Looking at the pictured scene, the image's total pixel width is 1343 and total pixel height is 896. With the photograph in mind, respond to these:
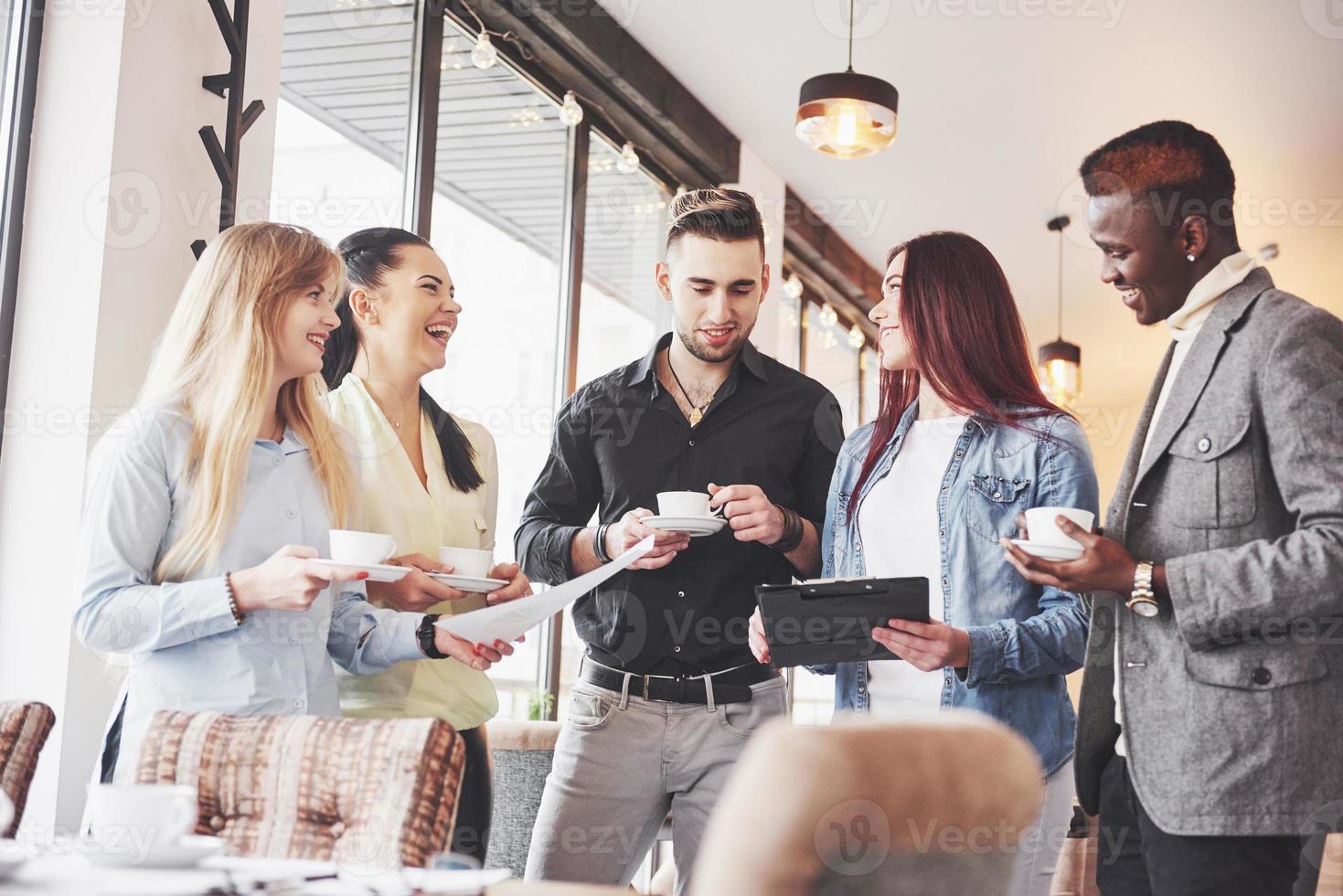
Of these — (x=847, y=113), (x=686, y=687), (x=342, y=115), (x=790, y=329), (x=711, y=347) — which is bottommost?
(x=686, y=687)

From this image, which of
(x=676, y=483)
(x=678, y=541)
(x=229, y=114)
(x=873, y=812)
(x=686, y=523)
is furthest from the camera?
(x=229, y=114)

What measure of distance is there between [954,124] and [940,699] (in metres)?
4.77

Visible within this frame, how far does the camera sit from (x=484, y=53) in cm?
426

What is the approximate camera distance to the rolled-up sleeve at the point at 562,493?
263 centimetres

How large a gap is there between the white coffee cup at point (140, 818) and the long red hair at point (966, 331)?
129cm

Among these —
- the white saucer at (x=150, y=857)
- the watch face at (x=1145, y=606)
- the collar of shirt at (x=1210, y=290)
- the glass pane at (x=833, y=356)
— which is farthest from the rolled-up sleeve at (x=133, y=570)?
the glass pane at (x=833, y=356)

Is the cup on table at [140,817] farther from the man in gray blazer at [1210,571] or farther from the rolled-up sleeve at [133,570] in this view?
the man in gray blazer at [1210,571]

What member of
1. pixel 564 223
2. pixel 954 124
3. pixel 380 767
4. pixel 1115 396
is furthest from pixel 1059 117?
pixel 1115 396

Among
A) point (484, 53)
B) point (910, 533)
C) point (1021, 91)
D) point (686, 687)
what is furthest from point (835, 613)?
point (1021, 91)

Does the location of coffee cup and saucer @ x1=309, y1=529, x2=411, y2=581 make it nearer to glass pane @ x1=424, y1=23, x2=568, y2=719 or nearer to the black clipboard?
the black clipboard

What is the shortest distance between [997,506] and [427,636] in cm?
100

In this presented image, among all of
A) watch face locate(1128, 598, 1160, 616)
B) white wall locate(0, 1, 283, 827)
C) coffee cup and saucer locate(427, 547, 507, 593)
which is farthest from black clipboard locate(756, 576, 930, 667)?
white wall locate(0, 1, 283, 827)

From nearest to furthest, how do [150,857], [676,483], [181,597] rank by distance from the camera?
1. [150,857]
2. [181,597]
3. [676,483]

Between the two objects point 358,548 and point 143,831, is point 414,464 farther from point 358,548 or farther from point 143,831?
point 143,831
